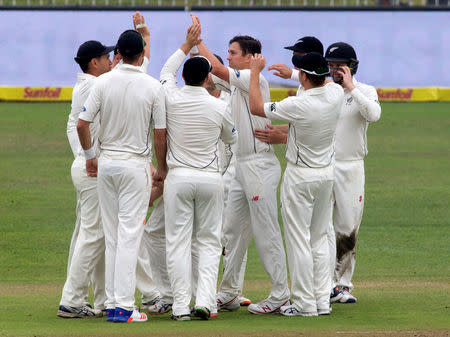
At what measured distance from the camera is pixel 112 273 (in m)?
7.50

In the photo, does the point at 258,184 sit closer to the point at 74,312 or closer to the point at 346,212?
the point at 346,212

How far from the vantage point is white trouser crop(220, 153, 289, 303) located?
804 centimetres

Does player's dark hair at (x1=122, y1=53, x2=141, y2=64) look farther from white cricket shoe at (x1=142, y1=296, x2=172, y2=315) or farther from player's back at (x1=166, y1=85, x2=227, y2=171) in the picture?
white cricket shoe at (x1=142, y1=296, x2=172, y2=315)

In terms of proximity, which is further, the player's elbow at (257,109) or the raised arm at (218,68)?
the raised arm at (218,68)

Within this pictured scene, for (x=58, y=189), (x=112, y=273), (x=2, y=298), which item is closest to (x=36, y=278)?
(x=2, y=298)

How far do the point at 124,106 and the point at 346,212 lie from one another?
2615 millimetres

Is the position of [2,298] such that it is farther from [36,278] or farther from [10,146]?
[10,146]

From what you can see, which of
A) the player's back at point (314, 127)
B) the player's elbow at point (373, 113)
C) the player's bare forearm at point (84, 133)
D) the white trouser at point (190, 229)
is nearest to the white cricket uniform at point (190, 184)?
the white trouser at point (190, 229)

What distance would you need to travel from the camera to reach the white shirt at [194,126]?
7504mm

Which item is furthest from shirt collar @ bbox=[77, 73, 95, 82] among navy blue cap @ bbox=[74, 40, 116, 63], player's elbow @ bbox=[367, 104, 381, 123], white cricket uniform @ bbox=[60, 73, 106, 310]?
player's elbow @ bbox=[367, 104, 381, 123]

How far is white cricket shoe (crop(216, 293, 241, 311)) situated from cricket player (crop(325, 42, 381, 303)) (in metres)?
0.98

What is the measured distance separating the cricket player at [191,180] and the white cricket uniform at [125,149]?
8.1 inches

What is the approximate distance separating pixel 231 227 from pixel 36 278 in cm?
290

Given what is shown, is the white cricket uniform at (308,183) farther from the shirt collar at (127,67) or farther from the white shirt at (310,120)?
the shirt collar at (127,67)
